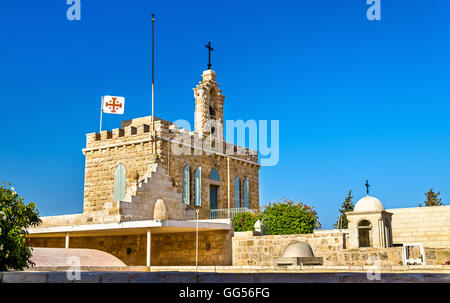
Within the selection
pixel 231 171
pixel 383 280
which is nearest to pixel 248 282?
pixel 383 280

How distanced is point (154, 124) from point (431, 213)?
46.8ft

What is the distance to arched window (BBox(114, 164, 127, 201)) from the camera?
86.3 ft

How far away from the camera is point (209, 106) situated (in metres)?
30.9

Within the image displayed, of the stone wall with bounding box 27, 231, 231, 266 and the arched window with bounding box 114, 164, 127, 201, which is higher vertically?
the arched window with bounding box 114, 164, 127, 201

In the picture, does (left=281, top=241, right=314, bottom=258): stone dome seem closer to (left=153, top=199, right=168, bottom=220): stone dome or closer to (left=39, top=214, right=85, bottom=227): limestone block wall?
(left=153, top=199, right=168, bottom=220): stone dome

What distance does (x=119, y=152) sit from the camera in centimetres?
2697

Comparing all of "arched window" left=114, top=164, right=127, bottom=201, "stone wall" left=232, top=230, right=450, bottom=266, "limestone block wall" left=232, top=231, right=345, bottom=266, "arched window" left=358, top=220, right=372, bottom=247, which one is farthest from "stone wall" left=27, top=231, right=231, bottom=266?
"arched window" left=358, top=220, right=372, bottom=247

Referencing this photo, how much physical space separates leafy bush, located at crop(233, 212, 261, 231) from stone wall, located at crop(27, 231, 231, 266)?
7.91 feet

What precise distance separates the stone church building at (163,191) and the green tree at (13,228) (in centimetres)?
737

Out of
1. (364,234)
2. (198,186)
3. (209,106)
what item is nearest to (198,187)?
(198,186)

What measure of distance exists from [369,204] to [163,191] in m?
10.4

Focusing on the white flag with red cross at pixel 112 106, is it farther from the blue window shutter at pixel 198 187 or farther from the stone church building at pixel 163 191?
the blue window shutter at pixel 198 187

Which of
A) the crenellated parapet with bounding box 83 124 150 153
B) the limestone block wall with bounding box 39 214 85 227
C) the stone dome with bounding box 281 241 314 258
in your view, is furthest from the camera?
the crenellated parapet with bounding box 83 124 150 153

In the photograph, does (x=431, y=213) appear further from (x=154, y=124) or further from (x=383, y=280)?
(x=383, y=280)
